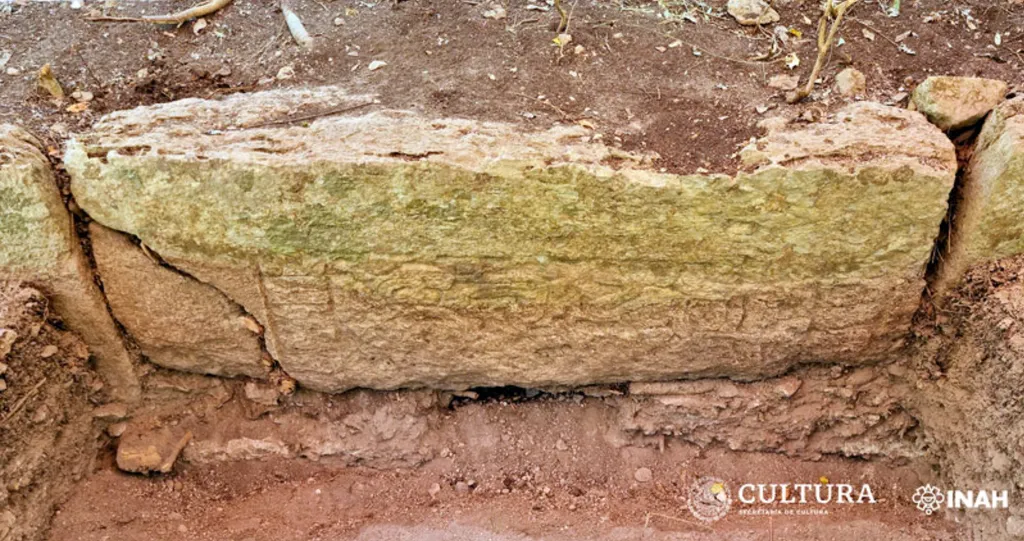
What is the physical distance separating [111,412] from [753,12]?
2270mm

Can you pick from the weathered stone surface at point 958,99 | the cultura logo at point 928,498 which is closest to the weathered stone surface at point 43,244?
the weathered stone surface at point 958,99

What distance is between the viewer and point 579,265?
2.17 metres

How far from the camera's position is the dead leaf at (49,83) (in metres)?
2.34

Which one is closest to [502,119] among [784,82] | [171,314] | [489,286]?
[489,286]

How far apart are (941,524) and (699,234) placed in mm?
1131

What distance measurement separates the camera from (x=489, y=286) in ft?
7.30

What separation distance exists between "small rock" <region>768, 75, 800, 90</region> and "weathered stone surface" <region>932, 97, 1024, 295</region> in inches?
19.2

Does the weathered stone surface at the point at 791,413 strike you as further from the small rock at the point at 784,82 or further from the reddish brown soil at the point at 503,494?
the small rock at the point at 784,82

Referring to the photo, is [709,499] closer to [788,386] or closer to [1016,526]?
[788,386]

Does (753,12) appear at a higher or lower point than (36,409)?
higher

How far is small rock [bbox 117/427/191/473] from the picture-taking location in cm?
247

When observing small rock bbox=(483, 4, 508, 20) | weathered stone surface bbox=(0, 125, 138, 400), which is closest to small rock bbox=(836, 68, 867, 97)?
small rock bbox=(483, 4, 508, 20)

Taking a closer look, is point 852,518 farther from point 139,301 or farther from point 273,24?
point 273,24

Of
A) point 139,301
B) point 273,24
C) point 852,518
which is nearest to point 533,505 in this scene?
point 852,518
